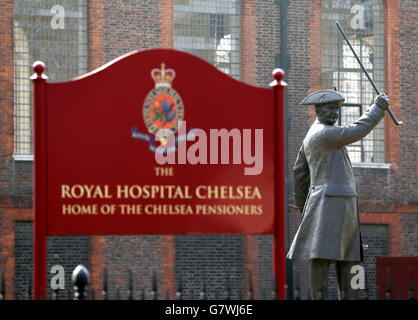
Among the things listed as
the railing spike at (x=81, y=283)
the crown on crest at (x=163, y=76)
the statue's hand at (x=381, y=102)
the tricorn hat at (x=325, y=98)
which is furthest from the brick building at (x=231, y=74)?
the railing spike at (x=81, y=283)

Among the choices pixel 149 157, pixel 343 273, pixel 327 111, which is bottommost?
pixel 343 273

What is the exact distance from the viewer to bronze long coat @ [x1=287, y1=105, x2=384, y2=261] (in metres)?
8.75

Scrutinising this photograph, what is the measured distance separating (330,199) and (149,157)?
1.90m

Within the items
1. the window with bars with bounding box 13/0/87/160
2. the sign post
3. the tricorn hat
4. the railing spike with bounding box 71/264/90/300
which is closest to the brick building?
the window with bars with bounding box 13/0/87/160

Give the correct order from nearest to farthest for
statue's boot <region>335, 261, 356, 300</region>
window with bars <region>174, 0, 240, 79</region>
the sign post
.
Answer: the sign post
statue's boot <region>335, 261, 356, 300</region>
window with bars <region>174, 0, 240, 79</region>

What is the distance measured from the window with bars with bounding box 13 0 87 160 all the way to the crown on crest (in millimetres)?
15785

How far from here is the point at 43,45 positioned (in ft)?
77.4

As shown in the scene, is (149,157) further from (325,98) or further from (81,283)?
(325,98)

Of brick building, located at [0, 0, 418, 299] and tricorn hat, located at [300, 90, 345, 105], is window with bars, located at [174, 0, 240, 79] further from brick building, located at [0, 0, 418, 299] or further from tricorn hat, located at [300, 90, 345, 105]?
tricorn hat, located at [300, 90, 345, 105]

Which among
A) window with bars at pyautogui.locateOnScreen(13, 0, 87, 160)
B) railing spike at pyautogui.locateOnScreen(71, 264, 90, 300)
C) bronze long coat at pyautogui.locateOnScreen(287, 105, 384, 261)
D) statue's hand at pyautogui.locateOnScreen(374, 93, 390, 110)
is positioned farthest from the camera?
window with bars at pyautogui.locateOnScreen(13, 0, 87, 160)

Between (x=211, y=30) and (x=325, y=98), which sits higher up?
(x=211, y=30)

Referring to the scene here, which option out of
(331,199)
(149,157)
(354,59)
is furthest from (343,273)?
(354,59)
